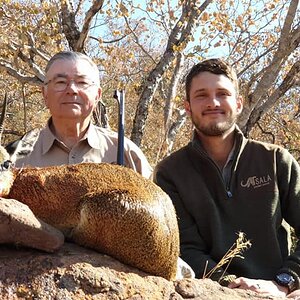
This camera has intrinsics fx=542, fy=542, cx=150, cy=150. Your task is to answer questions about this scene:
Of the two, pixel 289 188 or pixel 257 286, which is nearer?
→ pixel 257 286

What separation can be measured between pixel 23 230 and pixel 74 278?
325mm

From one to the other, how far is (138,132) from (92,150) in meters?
5.25

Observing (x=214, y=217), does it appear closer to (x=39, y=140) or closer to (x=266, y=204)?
(x=266, y=204)

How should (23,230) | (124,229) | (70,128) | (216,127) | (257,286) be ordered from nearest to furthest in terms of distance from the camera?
(23,230) → (124,229) → (257,286) → (216,127) → (70,128)

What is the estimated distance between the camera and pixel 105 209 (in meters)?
2.71

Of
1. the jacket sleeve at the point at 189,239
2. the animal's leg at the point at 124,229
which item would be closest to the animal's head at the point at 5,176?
the animal's leg at the point at 124,229

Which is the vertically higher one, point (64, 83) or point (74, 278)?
point (64, 83)

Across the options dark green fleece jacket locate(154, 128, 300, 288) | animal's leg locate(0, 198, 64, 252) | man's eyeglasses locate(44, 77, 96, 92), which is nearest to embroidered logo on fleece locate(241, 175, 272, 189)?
dark green fleece jacket locate(154, 128, 300, 288)

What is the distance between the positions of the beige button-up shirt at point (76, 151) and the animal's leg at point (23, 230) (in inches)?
77.9

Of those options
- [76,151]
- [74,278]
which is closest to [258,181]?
[76,151]

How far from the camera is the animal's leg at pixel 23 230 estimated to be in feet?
8.00

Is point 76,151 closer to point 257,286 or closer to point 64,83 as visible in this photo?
point 64,83

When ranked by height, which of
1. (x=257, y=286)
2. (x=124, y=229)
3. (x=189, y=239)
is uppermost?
(x=124, y=229)

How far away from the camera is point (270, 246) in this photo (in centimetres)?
411
